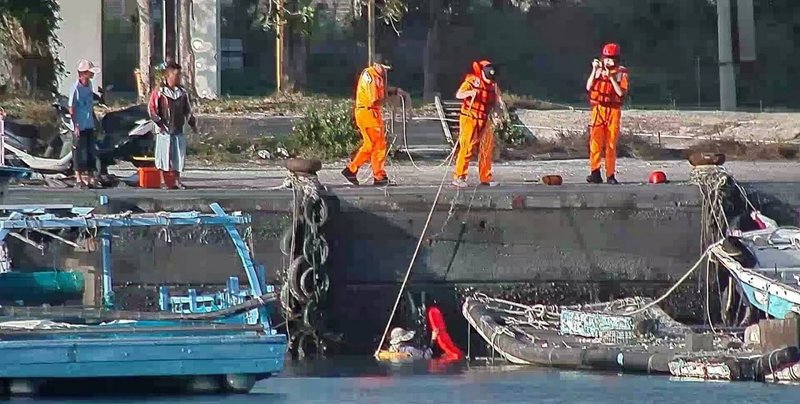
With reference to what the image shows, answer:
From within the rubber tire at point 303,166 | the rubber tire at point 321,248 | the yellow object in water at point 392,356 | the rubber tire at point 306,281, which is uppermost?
the rubber tire at point 303,166

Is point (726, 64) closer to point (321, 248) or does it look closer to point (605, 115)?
point (605, 115)

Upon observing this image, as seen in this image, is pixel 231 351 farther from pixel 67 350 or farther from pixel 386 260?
pixel 386 260

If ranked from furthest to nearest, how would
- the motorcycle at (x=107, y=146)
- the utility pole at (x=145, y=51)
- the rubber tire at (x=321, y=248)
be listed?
the utility pole at (x=145, y=51), the motorcycle at (x=107, y=146), the rubber tire at (x=321, y=248)

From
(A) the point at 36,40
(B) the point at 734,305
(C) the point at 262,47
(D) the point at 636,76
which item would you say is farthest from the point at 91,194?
(D) the point at 636,76

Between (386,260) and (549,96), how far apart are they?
1904cm

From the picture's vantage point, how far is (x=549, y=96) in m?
39.5

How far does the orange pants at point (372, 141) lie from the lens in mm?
21438

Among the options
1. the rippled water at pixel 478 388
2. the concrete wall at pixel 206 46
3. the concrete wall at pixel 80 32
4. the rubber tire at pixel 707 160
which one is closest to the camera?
the rippled water at pixel 478 388

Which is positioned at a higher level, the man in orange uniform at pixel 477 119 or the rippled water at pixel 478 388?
the man in orange uniform at pixel 477 119

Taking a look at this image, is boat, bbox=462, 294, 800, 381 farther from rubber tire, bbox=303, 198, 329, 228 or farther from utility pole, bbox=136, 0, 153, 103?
utility pole, bbox=136, 0, 153, 103

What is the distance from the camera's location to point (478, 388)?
17.5 m

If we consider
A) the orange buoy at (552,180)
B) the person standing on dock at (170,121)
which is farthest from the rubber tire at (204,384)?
the orange buoy at (552,180)

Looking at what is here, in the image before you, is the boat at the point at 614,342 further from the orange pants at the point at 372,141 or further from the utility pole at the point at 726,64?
the utility pole at the point at 726,64

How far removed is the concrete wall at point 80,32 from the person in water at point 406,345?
13848 mm
